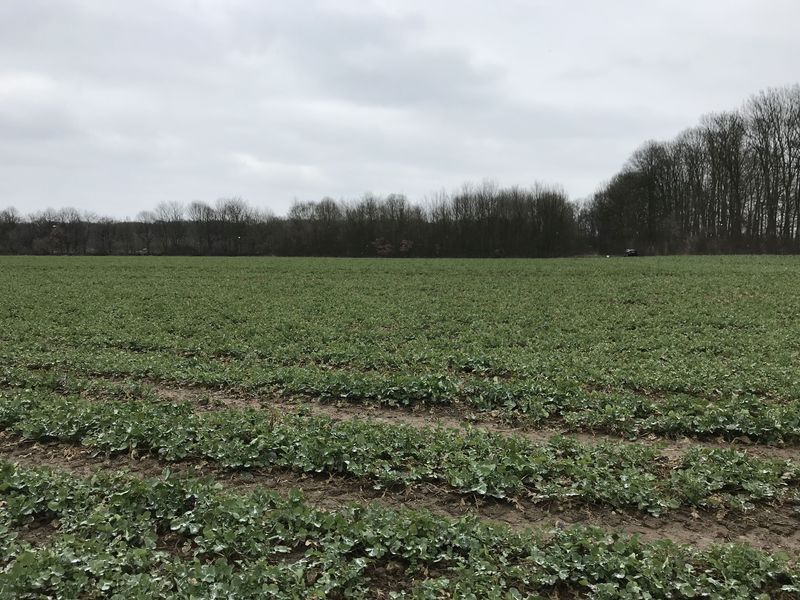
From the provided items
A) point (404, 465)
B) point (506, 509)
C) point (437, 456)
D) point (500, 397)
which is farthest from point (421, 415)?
point (506, 509)

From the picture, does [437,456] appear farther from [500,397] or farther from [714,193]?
[714,193]

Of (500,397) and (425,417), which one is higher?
(500,397)

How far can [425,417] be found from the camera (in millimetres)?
8328

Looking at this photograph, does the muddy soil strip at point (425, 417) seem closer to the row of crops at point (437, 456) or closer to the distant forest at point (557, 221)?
the row of crops at point (437, 456)

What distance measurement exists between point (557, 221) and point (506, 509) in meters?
94.3

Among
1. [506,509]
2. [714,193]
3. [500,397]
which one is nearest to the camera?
[506,509]

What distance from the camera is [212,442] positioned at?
6621mm

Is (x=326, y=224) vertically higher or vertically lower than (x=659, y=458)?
higher

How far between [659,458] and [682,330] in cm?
988

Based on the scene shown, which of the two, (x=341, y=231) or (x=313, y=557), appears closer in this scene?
(x=313, y=557)

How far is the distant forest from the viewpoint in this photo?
233ft

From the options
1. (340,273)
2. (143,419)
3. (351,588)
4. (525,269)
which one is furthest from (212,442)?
(525,269)

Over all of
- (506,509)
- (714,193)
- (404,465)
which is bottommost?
(506,509)

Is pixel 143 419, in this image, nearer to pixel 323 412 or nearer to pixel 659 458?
pixel 323 412
